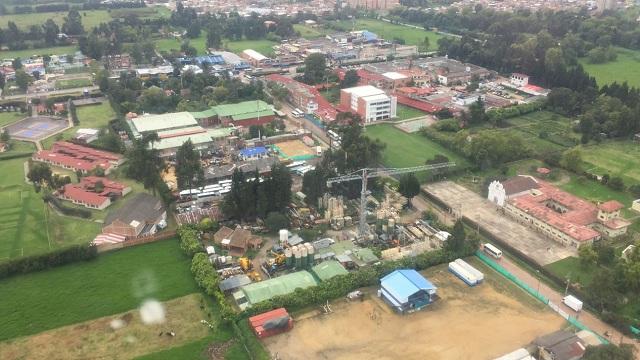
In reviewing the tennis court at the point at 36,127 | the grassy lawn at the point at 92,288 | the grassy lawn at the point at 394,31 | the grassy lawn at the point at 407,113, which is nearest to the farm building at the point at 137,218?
the grassy lawn at the point at 92,288

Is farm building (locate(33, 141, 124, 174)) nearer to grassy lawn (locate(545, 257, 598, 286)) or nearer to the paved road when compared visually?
the paved road

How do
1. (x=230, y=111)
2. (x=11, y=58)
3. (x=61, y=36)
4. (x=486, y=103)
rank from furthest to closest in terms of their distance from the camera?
(x=61, y=36), (x=11, y=58), (x=486, y=103), (x=230, y=111)

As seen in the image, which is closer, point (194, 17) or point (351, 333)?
point (351, 333)

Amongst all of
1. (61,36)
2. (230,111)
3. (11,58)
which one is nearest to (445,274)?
(230,111)

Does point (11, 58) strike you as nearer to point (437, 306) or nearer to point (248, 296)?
point (248, 296)

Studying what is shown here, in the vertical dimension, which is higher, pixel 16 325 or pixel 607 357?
pixel 607 357

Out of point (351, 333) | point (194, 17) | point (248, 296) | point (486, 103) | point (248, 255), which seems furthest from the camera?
point (194, 17)

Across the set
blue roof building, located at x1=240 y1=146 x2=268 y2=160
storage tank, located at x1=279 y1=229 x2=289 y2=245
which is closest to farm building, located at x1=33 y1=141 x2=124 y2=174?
blue roof building, located at x1=240 y1=146 x2=268 y2=160
